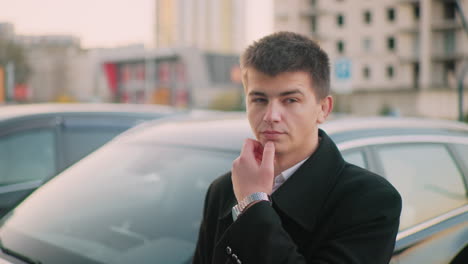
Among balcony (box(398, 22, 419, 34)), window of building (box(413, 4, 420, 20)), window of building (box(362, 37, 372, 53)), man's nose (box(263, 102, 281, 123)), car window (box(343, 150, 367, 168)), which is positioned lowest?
car window (box(343, 150, 367, 168))

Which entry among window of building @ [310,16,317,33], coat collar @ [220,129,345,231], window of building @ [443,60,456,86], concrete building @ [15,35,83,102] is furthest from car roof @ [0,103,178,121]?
concrete building @ [15,35,83,102]

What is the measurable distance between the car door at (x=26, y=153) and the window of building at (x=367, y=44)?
169 feet

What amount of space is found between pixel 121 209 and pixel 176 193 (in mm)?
294

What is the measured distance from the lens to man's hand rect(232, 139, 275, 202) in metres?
1.51

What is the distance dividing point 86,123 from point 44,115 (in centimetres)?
36

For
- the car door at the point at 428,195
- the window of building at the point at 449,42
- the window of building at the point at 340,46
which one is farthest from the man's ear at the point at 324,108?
the window of building at the point at 340,46

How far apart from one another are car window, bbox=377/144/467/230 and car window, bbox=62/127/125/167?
2685mm

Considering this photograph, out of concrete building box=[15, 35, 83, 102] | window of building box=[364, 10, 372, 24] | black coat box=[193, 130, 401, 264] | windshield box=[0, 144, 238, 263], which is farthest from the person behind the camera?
concrete building box=[15, 35, 83, 102]

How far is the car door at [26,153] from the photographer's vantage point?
13.4 feet

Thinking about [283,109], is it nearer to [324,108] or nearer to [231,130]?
[324,108]

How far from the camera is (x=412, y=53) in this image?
51.5 metres

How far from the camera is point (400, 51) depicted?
169ft

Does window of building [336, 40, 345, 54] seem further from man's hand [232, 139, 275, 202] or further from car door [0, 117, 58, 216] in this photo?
man's hand [232, 139, 275, 202]

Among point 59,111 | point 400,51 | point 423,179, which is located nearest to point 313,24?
point 400,51
